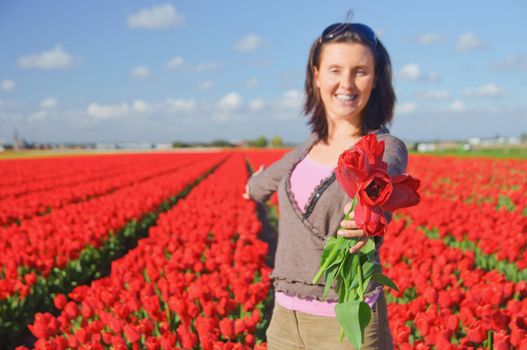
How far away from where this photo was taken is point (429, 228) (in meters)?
6.14

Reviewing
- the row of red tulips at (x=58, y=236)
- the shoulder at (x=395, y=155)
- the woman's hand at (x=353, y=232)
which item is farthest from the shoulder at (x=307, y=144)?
the row of red tulips at (x=58, y=236)

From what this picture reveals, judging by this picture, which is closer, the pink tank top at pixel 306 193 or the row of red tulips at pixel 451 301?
the pink tank top at pixel 306 193

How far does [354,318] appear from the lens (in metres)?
1.21

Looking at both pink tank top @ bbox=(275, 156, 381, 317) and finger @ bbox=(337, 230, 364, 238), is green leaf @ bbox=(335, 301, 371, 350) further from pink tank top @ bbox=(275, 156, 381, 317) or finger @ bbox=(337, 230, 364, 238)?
pink tank top @ bbox=(275, 156, 381, 317)

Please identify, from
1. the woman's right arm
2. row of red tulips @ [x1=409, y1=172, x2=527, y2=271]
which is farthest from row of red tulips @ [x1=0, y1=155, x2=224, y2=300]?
row of red tulips @ [x1=409, y1=172, x2=527, y2=271]

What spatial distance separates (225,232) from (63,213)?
9.08 feet

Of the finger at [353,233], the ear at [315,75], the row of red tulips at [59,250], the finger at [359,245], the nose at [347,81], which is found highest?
the ear at [315,75]

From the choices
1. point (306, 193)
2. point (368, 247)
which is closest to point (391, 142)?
point (306, 193)

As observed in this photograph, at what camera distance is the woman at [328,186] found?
1780 mm

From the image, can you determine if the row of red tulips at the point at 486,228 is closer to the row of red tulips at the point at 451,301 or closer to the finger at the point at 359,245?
the row of red tulips at the point at 451,301

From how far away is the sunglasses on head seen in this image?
190cm

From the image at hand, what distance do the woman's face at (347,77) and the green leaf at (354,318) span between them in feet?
2.99

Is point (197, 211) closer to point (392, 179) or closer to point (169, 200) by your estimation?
point (169, 200)

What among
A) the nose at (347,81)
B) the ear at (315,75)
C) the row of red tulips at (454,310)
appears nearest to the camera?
the nose at (347,81)
